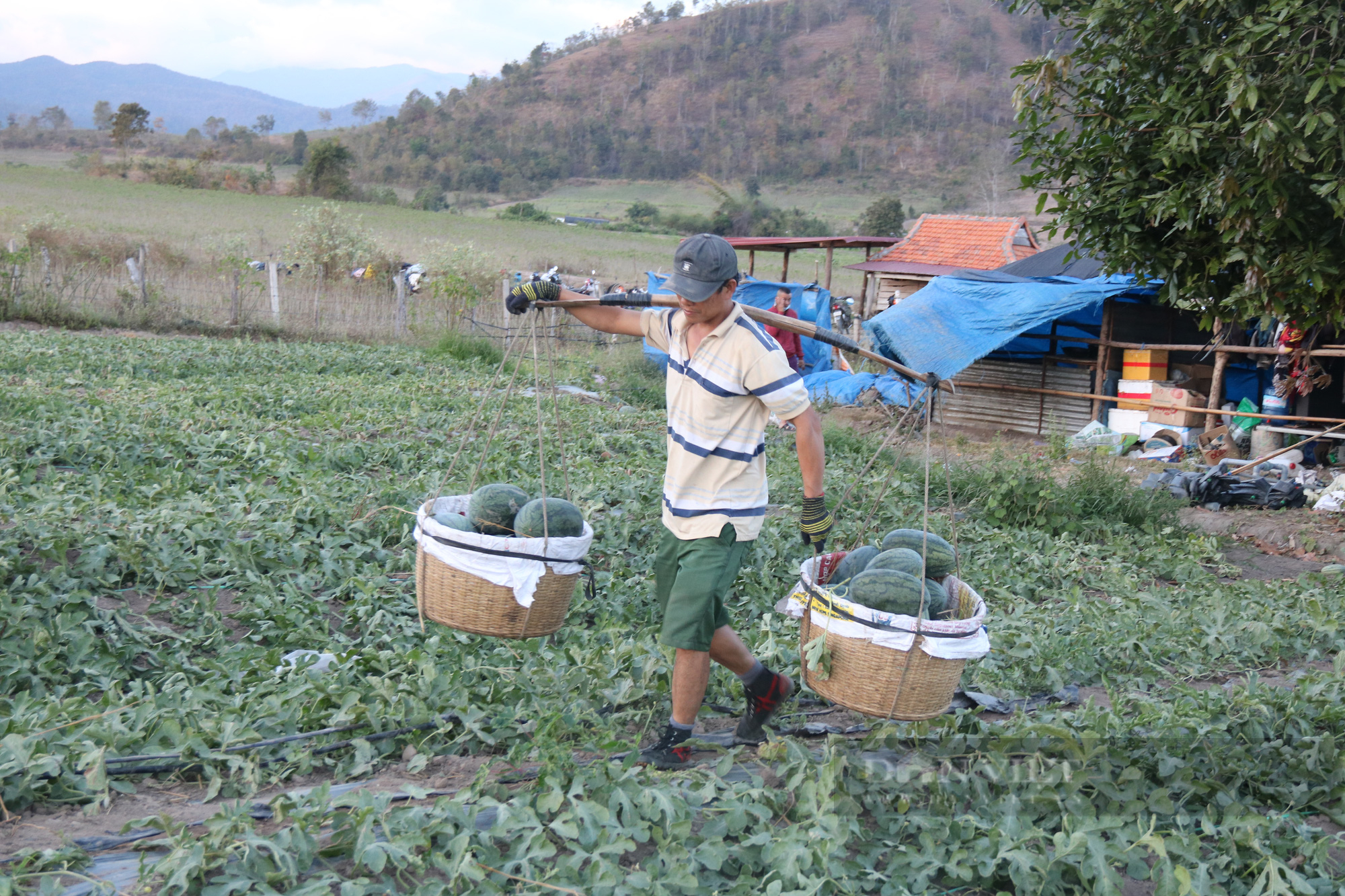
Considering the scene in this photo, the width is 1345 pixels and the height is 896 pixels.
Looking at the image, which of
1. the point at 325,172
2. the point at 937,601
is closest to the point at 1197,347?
the point at 937,601

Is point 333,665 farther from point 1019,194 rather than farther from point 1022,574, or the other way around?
point 1019,194

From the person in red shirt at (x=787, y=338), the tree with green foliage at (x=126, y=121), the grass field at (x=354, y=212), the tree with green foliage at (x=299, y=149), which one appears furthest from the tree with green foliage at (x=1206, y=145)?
the tree with green foliage at (x=299, y=149)

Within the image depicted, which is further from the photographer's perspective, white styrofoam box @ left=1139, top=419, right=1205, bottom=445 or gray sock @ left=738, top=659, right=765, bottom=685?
white styrofoam box @ left=1139, top=419, right=1205, bottom=445

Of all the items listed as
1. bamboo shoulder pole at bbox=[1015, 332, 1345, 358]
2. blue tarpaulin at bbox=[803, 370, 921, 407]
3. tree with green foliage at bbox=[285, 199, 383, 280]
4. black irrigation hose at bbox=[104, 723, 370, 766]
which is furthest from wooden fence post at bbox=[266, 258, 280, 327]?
black irrigation hose at bbox=[104, 723, 370, 766]

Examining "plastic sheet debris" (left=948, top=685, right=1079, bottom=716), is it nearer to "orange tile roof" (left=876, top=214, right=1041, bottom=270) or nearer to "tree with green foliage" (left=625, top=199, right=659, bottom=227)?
"orange tile roof" (left=876, top=214, right=1041, bottom=270)

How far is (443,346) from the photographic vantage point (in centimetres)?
1423

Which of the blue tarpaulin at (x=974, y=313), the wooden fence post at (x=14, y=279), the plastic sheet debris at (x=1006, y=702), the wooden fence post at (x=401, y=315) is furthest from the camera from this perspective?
the wooden fence post at (x=401, y=315)

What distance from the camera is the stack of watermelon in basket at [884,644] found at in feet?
9.31

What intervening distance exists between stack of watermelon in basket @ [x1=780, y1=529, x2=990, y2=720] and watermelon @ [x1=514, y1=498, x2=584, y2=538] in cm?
84

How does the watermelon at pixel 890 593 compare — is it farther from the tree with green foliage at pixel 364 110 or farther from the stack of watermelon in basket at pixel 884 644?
the tree with green foliage at pixel 364 110

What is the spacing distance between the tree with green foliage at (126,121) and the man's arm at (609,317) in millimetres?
70899

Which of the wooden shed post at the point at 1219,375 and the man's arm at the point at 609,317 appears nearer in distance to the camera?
the man's arm at the point at 609,317

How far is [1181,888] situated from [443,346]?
1293cm

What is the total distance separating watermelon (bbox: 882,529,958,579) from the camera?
3.59 m
